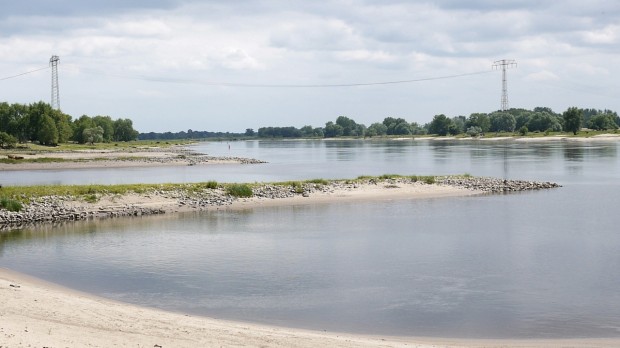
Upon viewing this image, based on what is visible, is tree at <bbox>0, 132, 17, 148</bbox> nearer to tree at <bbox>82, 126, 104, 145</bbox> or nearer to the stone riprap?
tree at <bbox>82, 126, 104, 145</bbox>

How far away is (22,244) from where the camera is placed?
1313 inches

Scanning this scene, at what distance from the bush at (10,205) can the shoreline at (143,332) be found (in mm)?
23477

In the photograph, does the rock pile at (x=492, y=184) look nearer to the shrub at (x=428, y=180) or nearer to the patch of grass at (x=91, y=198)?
the shrub at (x=428, y=180)

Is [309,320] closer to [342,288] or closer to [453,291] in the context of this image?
[342,288]

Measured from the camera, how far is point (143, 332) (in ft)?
49.2

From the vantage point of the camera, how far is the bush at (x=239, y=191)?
49244mm

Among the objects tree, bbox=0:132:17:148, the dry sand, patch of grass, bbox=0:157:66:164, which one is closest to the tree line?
tree, bbox=0:132:17:148

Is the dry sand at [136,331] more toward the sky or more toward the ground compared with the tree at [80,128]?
more toward the ground

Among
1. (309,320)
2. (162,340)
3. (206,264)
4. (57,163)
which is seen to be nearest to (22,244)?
(206,264)

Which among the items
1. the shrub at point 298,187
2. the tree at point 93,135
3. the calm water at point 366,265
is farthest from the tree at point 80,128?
the calm water at point 366,265

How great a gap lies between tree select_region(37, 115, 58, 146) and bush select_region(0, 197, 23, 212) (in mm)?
110240

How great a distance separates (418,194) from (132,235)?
25.2 metres

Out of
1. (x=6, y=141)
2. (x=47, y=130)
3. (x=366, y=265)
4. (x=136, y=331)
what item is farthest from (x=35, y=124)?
(x=136, y=331)

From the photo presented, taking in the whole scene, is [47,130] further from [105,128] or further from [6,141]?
[105,128]
